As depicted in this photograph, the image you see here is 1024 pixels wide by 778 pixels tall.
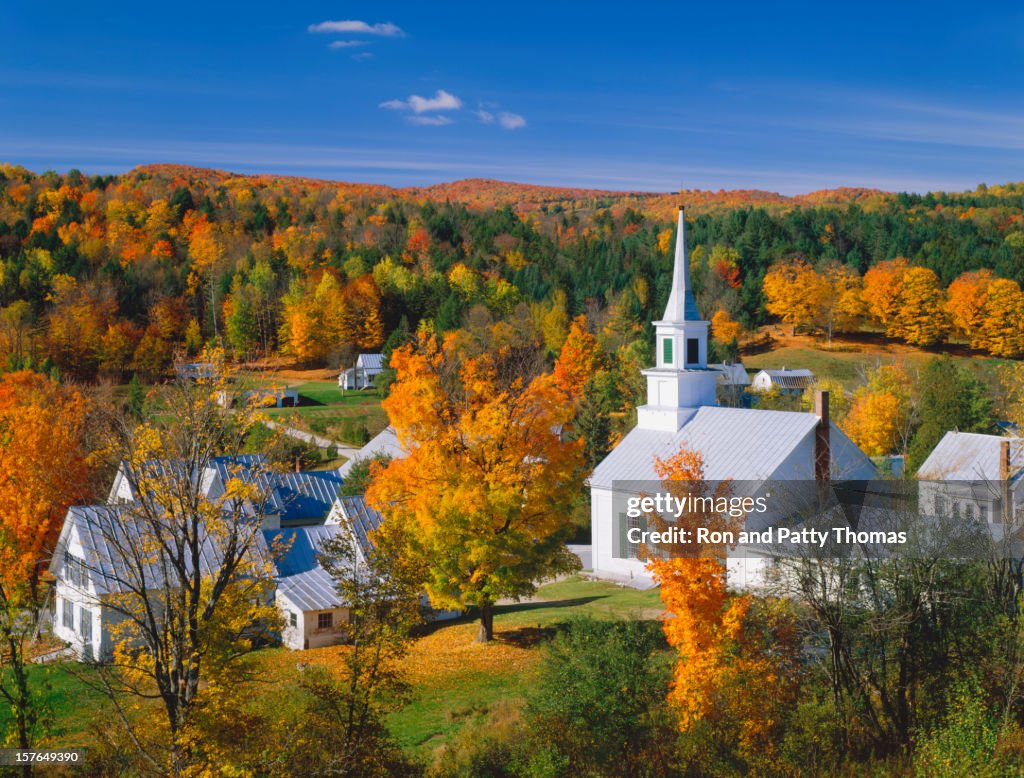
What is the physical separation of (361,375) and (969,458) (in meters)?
56.8

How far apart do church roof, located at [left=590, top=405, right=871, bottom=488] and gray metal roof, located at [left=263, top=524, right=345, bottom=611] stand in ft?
32.2

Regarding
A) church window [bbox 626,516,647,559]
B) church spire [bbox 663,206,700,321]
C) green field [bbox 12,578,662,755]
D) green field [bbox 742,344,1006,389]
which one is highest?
church spire [bbox 663,206,700,321]

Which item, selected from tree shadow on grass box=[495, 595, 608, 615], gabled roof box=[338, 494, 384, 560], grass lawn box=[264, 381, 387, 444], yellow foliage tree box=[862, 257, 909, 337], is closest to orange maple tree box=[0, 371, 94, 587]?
gabled roof box=[338, 494, 384, 560]

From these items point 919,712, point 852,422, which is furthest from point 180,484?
point 852,422

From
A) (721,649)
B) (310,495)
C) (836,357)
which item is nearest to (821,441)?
(721,649)

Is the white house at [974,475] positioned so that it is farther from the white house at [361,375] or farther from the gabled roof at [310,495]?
the white house at [361,375]

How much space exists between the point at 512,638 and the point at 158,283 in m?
84.5

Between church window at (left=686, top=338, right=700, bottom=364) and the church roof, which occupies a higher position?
church window at (left=686, top=338, right=700, bottom=364)

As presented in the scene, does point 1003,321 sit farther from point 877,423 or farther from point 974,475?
point 974,475

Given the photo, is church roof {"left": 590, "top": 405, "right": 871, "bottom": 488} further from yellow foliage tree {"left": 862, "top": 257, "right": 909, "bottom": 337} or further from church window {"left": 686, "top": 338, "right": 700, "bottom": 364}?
yellow foliage tree {"left": 862, "top": 257, "right": 909, "bottom": 337}

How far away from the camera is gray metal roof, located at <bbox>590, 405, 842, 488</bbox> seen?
30.5 m

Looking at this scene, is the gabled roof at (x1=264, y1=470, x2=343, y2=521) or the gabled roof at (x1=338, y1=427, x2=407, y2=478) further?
the gabled roof at (x1=338, y1=427, x2=407, y2=478)

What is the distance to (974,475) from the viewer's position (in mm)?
31656

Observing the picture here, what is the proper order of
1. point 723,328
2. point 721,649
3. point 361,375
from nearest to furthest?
point 721,649 → point 361,375 → point 723,328
